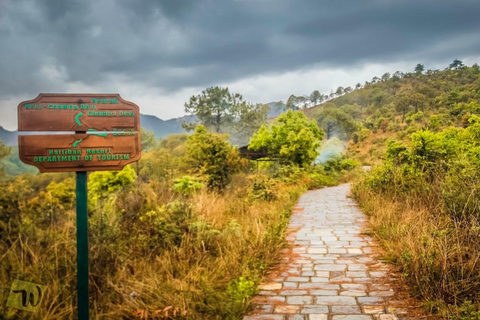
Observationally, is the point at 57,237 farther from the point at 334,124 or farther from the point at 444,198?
the point at 334,124

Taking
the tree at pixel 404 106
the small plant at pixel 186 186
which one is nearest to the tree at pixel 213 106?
the tree at pixel 404 106

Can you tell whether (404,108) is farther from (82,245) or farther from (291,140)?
(82,245)

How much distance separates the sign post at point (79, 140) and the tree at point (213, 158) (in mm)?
11937

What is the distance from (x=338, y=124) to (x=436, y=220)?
1442 inches

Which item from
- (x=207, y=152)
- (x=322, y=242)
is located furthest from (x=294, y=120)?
(x=322, y=242)

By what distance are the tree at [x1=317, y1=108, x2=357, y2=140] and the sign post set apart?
3701 centimetres

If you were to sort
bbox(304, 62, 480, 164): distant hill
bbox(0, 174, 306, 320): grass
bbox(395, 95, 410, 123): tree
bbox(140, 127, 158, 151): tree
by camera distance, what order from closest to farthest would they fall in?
bbox(0, 174, 306, 320): grass, bbox(304, 62, 480, 164): distant hill, bbox(395, 95, 410, 123): tree, bbox(140, 127, 158, 151): tree

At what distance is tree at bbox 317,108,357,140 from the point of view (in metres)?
38.8

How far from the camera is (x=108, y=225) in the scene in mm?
4672

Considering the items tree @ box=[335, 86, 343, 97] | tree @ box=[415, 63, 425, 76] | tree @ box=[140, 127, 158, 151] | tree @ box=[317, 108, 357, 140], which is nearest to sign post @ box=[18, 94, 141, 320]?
tree @ box=[317, 108, 357, 140]

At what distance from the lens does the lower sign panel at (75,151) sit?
327 cm

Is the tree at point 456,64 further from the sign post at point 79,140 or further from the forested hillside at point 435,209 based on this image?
the sign post at point 79,140

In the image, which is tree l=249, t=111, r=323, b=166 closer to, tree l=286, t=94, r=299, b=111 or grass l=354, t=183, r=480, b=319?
grass l=354, t=183, r=480, b=319

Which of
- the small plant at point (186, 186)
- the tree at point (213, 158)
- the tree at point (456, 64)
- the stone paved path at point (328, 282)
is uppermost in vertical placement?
the tree at point (456, 64)
